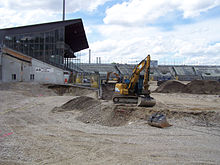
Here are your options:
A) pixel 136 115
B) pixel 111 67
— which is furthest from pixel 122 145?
pixel 111 67

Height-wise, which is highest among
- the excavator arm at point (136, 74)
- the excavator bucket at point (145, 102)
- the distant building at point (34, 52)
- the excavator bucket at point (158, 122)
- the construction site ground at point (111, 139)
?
the distant building at point (34, 52)

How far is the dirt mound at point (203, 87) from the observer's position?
28877 millimetres

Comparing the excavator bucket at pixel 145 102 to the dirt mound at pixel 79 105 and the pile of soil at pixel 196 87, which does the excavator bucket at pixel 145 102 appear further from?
the pile of soil at pixel 196 87

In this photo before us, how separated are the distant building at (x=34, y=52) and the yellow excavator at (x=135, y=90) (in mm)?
21388

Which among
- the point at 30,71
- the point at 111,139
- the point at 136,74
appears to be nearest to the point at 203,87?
the point at 136,74

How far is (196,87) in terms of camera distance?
29.8 metres

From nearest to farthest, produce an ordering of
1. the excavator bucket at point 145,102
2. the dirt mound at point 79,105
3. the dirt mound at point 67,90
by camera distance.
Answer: the excavator bucket at point 145,102 → the dirt mound at point 79,105 → the dirt mound at point 67,90

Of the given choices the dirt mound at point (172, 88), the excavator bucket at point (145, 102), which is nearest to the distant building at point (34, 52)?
the dirt mound at point (172, 88)

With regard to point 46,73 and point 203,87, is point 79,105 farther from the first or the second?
point 46,73

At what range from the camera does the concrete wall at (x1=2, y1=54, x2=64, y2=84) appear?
35.2m

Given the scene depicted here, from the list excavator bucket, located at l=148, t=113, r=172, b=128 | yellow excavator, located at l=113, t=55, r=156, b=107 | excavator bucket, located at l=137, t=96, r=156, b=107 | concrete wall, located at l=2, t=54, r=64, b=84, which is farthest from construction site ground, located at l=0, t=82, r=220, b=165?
concrete wall, located at l=2, t=54, r=64, b=84

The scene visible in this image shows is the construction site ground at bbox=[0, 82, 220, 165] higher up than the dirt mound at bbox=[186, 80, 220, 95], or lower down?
lower down

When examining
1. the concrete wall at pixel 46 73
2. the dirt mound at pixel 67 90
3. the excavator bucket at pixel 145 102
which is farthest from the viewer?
the concrete wall at pixel 46 73

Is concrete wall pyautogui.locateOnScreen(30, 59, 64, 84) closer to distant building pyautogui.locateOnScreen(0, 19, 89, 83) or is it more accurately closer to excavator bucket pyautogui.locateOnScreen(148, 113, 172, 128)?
distant building pyautogui.locateOnScreen(0, 19, 89, 83)
